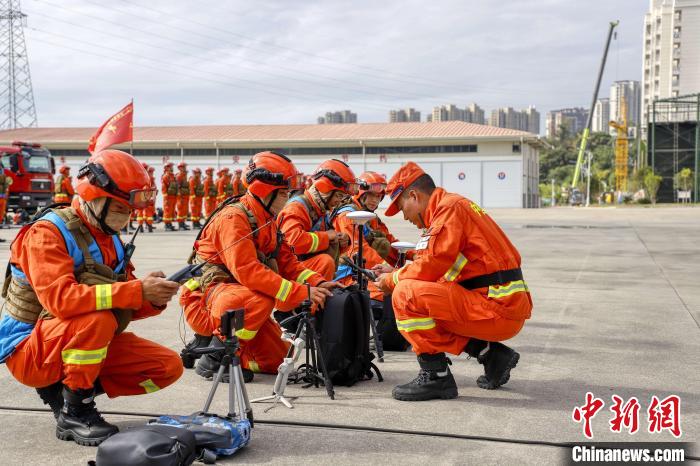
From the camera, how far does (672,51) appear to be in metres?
106

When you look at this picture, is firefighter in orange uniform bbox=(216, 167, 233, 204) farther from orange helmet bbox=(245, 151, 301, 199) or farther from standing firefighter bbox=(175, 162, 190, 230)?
orange helmet bbox=(245, 151, 301, 199)

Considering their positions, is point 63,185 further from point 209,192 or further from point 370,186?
point 370,186

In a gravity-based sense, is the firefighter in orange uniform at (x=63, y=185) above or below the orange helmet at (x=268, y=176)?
below

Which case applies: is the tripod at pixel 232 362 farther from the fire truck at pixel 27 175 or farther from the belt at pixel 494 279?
the fire truck at pixel 27 175

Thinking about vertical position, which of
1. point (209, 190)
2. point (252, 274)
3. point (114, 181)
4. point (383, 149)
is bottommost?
point (209, 190)

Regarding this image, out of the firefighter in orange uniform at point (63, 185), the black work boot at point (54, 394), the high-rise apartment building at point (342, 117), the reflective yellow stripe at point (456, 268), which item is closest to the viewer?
the black work boot at point (54, 394)

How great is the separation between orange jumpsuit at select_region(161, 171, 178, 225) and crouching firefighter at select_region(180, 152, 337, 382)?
64.4 ft

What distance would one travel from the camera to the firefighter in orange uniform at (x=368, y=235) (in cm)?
686

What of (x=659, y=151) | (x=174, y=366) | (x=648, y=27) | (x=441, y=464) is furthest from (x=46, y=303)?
(x=648, y=27)

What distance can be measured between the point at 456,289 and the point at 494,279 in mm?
264

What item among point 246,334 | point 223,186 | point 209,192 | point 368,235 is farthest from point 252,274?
point 209,192

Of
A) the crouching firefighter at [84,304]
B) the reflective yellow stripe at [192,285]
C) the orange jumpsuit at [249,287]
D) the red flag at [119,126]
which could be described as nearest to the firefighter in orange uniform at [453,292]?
the orange jumpsuit at [249,287]

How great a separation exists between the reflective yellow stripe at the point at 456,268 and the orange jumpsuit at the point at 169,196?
20.8 m

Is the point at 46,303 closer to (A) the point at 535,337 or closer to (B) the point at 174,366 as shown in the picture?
(B) the point at 174,366
